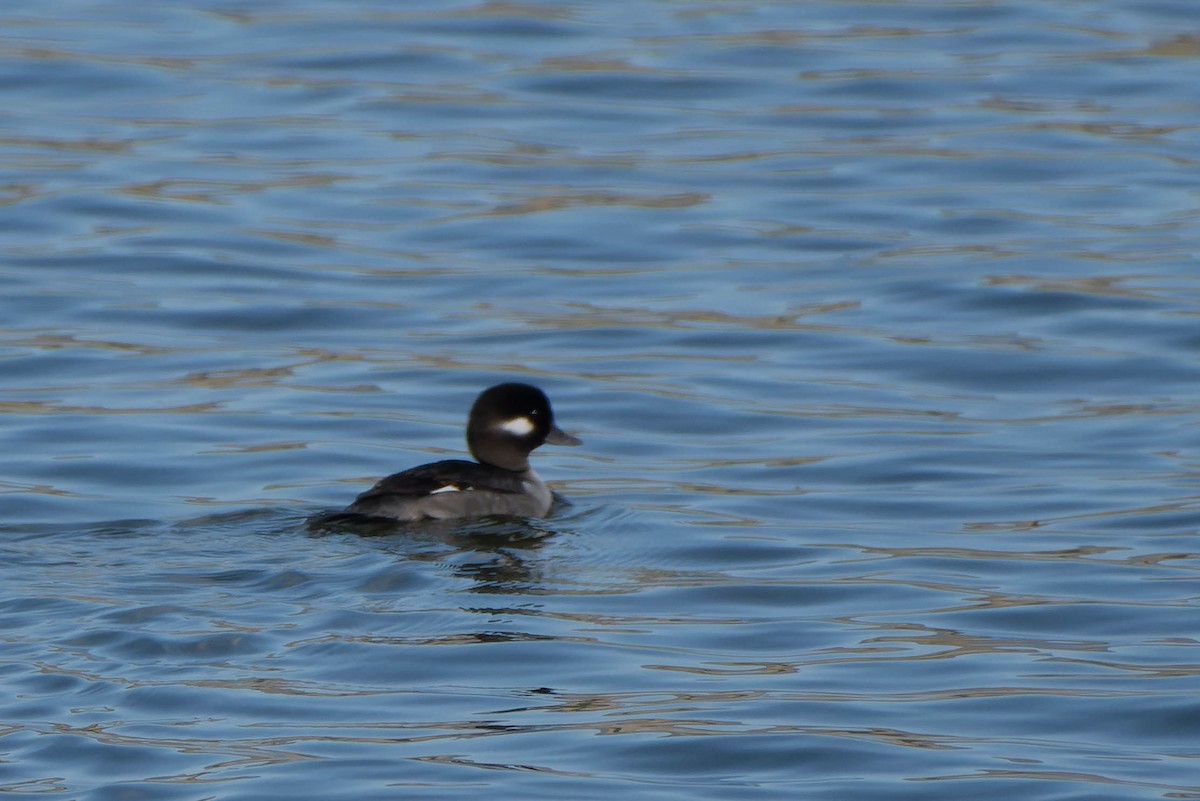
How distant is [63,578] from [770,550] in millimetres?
2995

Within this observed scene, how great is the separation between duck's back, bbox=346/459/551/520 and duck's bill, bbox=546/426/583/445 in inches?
8.3

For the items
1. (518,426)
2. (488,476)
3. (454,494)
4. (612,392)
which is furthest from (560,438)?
(612,392)

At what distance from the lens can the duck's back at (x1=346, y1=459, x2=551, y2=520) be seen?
9.77 metres

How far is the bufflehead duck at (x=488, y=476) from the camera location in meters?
9.84

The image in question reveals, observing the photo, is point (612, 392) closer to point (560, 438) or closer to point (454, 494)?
point (560, 438)

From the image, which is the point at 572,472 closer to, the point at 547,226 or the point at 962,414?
the point at 962,414

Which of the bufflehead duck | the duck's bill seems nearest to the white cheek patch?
the bufflehead duck

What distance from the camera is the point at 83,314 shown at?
1437 cm

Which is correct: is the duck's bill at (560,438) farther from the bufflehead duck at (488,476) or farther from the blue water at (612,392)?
the blue water at (612,392)

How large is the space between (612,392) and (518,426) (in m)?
2.07

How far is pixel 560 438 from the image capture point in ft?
36.0

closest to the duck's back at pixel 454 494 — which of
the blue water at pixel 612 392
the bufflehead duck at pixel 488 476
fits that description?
Result: the bufflehead duck at pixel 488 476

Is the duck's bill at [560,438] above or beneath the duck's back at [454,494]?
above

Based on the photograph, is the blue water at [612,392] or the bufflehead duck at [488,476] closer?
the blue water at [612,392]
